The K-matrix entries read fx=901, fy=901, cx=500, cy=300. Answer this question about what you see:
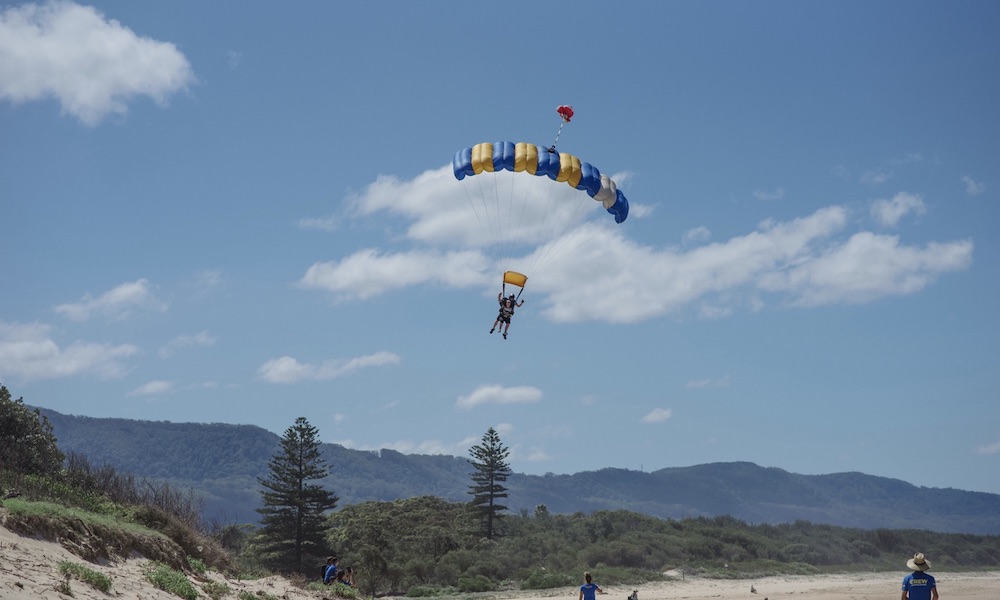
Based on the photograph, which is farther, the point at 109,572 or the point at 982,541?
the point at 982,541

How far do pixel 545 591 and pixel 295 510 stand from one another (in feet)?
41.1

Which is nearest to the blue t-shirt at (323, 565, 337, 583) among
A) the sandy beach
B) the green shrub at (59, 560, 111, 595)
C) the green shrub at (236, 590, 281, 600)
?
the sandy beach

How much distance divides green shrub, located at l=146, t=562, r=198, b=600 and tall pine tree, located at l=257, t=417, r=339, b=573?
2316 cm

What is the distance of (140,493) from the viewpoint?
23.2 meters

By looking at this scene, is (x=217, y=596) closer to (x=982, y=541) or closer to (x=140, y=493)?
(x=140, y=493)

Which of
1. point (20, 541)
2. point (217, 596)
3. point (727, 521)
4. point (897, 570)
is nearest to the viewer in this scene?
point (20, 541)

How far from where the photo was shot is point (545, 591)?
3394cm

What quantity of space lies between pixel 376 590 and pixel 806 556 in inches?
1246

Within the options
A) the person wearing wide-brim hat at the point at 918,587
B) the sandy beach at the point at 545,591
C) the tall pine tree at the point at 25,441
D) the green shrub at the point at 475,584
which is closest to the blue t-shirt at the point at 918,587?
the person wearing wide-brim hat at the point at 918,587

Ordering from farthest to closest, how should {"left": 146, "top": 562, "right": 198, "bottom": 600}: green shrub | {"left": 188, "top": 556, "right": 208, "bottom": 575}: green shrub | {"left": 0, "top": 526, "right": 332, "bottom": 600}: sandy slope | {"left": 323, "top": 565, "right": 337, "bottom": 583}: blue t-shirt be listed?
{"left": 323, "top": 565, "right": 337, "bottom": 583}: blue t-shirt < {"left": 188, "top": 556, "right": 208, "bottom": 575}: green shrub < {"left": 146, "top": 562, "right": 198, "bottom": 600}: green shrub < {"left": 0, "top": 526, "right": 332, "bottom": 600}: sandy slope

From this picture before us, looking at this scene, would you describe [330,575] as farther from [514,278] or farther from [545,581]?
[545,581]

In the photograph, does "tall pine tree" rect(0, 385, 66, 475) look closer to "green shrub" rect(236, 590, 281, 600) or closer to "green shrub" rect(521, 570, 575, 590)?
"green shrub" rect(236, 590, 281, 600)

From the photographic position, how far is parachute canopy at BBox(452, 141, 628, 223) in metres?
24.5

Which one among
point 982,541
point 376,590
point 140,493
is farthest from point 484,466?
point 982,541
